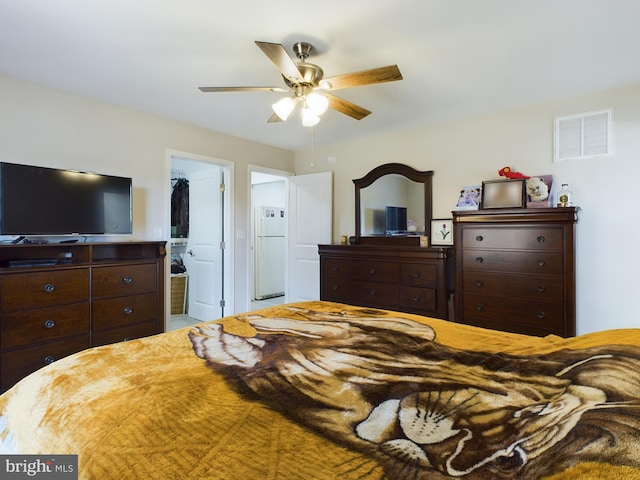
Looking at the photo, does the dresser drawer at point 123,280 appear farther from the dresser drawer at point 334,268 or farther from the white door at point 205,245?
the dresser drawer at point 334,268

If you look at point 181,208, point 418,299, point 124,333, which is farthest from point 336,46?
point 181,208

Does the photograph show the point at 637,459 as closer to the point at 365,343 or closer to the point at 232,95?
the point at 365,343

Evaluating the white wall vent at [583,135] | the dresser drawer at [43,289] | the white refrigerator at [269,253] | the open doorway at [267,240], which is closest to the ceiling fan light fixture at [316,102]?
the dresser drawer at [43,289]

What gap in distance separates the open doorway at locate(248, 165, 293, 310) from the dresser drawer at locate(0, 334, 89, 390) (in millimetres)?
3210

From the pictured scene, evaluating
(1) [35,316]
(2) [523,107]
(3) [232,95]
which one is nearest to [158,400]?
(1) [35,316]

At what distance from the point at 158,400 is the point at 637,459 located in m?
0.96

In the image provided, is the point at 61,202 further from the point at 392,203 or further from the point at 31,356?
the point at 392,203

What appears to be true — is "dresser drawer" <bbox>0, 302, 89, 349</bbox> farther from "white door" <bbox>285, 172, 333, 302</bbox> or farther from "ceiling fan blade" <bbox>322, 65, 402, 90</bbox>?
"white door" <bbox>285, 172, 333, 302</bbox>

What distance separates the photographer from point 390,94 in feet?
9.73

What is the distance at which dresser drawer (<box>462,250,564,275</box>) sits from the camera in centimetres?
273

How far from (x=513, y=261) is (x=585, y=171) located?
105cm

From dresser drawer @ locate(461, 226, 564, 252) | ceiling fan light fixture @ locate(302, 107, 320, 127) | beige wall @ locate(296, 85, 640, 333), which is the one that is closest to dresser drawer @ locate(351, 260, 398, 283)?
dresser drawer @ locate(461, 226, 564, 252)

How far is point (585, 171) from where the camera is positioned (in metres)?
2.96

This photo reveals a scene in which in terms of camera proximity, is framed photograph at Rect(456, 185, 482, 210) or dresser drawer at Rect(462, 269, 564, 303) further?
framed photograph at Rect(456, 185, 482, 210)
